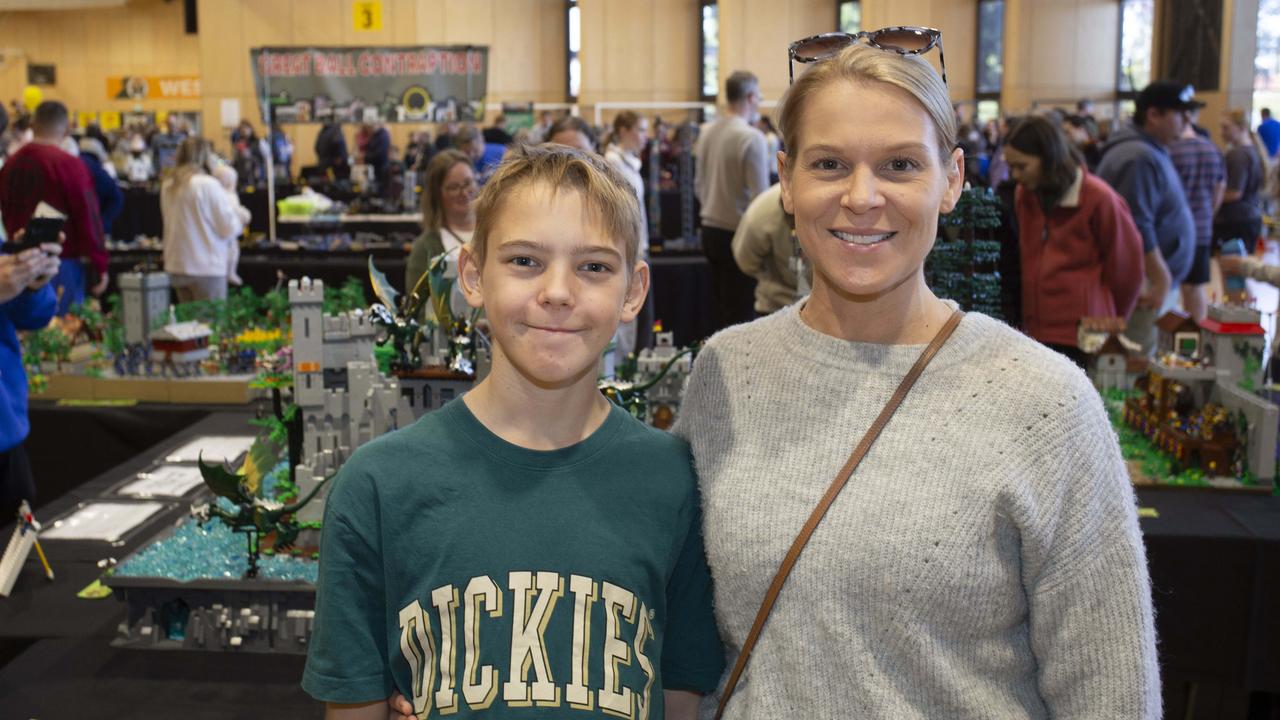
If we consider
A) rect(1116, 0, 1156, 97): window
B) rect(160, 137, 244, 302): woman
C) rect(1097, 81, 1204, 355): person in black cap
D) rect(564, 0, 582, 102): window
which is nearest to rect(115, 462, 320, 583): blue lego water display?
rect(1097, 81, 1204, 355): person in black cap

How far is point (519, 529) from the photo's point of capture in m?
1.35

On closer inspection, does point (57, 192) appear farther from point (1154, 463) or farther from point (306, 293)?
point (1154, 463)

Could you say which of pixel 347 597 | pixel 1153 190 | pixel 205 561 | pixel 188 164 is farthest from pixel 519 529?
pixel 188 164

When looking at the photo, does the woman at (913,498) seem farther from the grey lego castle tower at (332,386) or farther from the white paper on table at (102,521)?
the white paper on table at (102,521)

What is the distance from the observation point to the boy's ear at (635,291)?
143 centimetres

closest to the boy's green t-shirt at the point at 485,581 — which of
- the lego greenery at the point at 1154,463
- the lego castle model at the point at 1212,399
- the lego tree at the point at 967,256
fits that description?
the lego tree at the point at 967,256

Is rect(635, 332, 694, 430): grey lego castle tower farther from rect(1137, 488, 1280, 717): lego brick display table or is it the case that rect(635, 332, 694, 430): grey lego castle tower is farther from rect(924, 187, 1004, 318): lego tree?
rect(1137, 488, 1280, 717): lego brick display table

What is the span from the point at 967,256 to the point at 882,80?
2.07 m

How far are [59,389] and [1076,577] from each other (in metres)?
5.33

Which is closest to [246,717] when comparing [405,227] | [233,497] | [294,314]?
[233,497]

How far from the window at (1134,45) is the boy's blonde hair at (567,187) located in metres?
17.6

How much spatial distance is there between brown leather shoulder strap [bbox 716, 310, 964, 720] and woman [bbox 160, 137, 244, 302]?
6695 millimetres

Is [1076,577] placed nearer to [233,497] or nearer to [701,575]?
[701,575]

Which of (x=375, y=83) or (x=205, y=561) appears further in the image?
(x=375, y=83)
